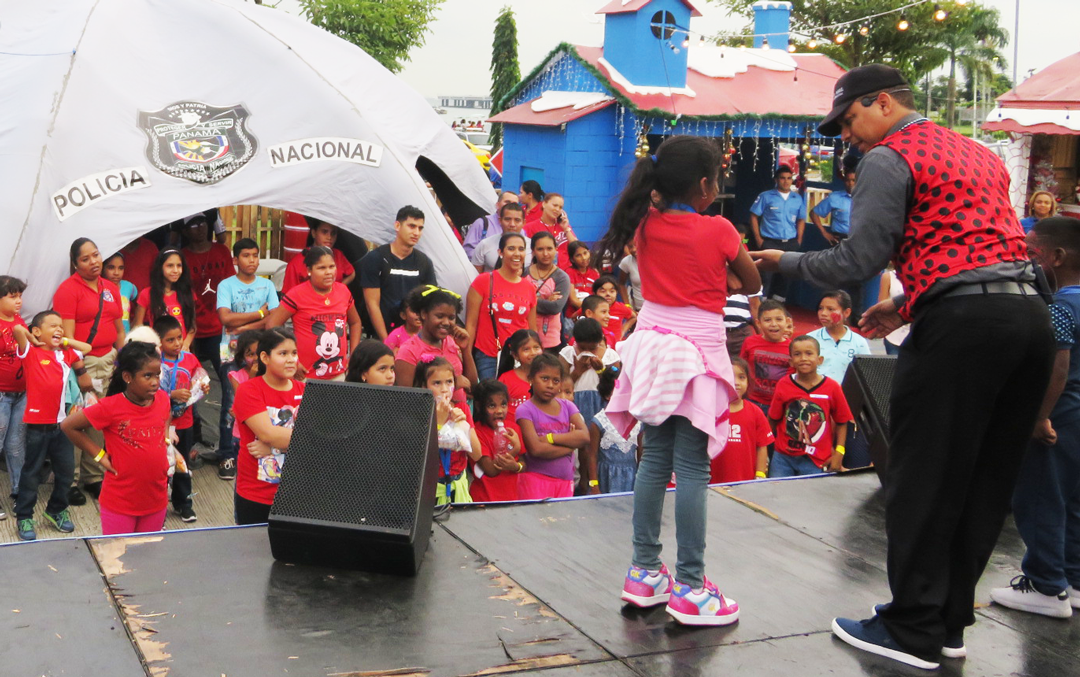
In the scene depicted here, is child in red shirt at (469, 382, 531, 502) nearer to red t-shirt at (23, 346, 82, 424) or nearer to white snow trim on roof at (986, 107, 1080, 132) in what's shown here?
A: red t-shirt at (23, 346, 82, 424)

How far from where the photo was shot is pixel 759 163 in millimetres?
16562

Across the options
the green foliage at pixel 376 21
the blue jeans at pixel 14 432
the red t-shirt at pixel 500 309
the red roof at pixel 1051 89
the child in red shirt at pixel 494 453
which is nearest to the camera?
the child in red shirt at pixel 494 453

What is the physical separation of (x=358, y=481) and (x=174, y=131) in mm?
5394

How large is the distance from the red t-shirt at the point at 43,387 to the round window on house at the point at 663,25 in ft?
32.0

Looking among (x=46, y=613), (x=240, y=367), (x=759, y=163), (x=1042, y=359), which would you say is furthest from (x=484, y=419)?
(x=759, y=163)

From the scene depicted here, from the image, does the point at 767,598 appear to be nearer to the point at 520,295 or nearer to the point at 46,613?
the point at 46,613

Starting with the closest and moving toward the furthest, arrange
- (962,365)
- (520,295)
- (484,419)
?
(962,365)
(484,419)
(520,295)

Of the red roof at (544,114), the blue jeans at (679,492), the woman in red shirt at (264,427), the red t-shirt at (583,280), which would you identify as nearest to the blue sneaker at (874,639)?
the blue jeans at (679,492)

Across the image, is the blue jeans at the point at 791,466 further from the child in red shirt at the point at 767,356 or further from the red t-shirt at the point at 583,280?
the red t-shirt at the point at 583,280

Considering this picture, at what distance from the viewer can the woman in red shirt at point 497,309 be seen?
7277mm

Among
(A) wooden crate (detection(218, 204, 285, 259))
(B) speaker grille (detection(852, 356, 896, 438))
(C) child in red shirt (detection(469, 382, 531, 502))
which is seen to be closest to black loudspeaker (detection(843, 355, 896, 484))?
(B) speaker grille (detection(852, 356, 896, 438))

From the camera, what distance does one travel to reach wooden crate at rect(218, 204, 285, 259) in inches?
458

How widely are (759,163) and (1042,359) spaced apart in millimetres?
13702

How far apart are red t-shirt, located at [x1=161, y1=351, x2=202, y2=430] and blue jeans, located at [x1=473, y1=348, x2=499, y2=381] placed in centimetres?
185
